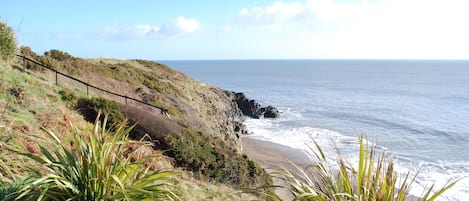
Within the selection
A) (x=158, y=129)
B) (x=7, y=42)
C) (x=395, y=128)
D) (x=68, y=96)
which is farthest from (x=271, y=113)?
(x=7, y=42)

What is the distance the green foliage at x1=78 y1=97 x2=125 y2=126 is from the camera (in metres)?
13.6

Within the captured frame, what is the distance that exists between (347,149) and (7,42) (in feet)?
72.5

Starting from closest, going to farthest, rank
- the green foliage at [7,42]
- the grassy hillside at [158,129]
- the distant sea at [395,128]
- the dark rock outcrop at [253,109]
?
the grassy hillside at [158,129] → the green foliage at [7,42] → the distant sea at [395,128] → the dark rock outcrop at [253,109]

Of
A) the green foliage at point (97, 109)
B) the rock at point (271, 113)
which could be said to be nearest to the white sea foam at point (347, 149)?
the rock at point (271, 113)

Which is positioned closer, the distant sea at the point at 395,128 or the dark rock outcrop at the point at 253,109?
the distant sea at the point at 395,128

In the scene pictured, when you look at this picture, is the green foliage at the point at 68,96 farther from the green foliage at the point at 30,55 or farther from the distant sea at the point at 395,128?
the distant sea at the point at 395,128

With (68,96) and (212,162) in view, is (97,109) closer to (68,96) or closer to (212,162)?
(68,96)

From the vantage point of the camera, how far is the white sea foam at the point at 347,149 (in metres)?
18.7

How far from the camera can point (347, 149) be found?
87.8 feet

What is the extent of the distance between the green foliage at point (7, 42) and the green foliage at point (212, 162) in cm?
647

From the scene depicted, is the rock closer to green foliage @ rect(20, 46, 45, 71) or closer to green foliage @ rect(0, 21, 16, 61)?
green foliage @ rect(20, 46, 45, 71)

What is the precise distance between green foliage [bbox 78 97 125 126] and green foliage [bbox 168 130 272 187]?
219 cm

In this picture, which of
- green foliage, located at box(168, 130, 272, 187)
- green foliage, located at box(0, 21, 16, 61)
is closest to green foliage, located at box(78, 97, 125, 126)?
green foliage, located at box(168, 130, 272, 187)

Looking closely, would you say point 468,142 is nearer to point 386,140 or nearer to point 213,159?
point 386,140
